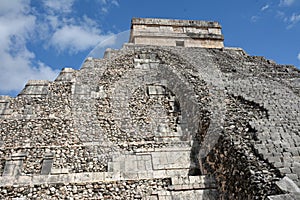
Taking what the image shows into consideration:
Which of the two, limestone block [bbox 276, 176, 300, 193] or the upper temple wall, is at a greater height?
the upper temple wall

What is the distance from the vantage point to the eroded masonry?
606cm

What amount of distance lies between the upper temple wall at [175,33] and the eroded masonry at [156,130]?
5.46 ft

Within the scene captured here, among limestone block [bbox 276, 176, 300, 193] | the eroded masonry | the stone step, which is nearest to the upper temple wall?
the eroded masonry

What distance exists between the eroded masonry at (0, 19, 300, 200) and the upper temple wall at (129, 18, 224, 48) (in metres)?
1.67

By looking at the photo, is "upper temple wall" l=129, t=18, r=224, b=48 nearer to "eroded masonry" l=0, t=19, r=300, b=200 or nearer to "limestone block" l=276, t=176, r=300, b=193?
"eroded masonry" l=0, t=19, r=300, b=200

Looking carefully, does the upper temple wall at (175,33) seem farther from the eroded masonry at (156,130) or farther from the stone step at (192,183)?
the stone step at (192,183)

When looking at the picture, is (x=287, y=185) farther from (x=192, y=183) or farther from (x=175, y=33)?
(x=175, y=33)

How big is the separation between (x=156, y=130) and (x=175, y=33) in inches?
271

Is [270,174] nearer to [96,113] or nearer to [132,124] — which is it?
[132,124]

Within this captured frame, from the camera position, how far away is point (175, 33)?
13602 mm

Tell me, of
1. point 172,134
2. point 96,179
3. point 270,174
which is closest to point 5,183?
point 96,179

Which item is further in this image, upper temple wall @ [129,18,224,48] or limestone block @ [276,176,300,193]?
upper temple wall @ [129,18,224,48]

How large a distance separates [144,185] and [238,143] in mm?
2508

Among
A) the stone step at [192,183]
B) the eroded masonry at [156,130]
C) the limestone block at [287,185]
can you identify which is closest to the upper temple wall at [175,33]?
the eroded masonry at [156,130]
